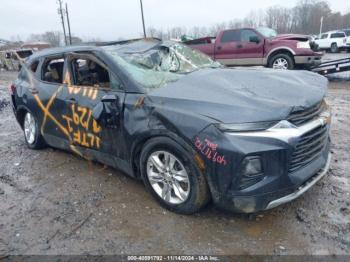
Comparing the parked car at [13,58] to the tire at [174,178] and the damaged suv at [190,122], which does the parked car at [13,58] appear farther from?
the tire at [174,178]

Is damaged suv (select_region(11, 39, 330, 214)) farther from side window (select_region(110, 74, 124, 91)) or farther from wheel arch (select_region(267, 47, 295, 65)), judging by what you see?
wheel arch (select_region(267, 47, 295, 65))

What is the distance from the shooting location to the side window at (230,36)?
40.0ft

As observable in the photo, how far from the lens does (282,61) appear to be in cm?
1118

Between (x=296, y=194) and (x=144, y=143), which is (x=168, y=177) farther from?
(x=296, y=194)

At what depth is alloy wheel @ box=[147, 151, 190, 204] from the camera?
3.03 m

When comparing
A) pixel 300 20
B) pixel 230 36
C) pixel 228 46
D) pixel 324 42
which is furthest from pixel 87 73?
pixel 300 20

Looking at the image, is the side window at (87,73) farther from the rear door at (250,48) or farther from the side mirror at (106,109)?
the rear door at (250,48)

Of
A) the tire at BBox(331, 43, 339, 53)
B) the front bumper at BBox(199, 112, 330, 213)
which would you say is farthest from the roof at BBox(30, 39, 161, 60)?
the tire at BBox(331, 43, 339, 53)

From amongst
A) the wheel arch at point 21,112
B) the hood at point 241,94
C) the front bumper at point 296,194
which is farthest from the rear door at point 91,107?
the front bumper at point 296,194

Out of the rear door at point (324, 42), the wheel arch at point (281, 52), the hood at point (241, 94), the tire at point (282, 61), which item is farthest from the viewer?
the rear door at point (324, 42)

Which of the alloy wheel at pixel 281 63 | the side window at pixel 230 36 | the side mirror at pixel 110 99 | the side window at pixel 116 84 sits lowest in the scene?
the alloy wheel at pixel 281 63

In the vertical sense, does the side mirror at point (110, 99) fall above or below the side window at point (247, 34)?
below

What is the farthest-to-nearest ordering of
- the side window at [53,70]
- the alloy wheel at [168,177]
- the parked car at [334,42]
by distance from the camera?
the parked car at [334,42] → the side window at [53,70] → the alloy wheel at [168,177]

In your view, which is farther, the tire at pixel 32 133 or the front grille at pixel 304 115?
the tire at pixel 32 133
